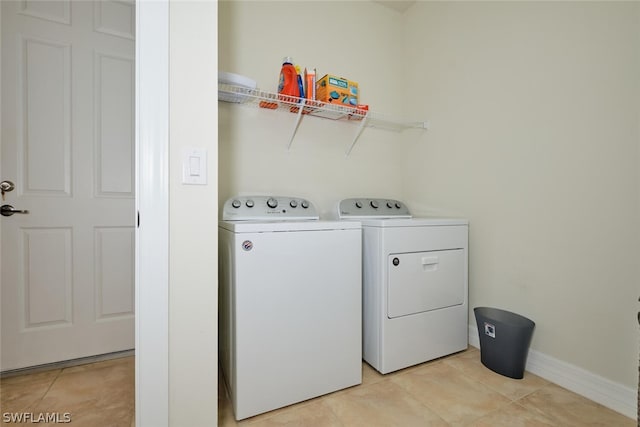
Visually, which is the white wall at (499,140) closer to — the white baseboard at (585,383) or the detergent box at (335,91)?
the white baseboard at (585,383)

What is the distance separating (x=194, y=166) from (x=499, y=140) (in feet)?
5.60

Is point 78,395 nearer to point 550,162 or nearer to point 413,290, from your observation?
point 413,290

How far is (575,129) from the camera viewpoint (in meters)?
1.41

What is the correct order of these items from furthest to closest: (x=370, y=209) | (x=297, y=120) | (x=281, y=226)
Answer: (x=370, y=209)
(x=297, y=120)
(x=281, y=226)

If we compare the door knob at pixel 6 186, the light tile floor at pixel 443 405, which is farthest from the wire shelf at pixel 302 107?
the light tile floor at pixel 443 405

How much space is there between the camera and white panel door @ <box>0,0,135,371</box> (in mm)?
1588

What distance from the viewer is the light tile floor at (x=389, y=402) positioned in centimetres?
121

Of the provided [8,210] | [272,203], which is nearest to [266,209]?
[272,203]

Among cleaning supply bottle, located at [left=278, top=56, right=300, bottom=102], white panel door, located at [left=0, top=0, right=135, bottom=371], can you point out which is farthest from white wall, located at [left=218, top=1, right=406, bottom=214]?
white panel door, located at [left=0, top=0, right=135, bottom=371]

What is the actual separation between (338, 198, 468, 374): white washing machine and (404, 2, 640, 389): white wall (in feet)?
0.67

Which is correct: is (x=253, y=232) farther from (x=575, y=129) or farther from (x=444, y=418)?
(x=575, y=129)

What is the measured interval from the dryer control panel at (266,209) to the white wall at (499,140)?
0.23 metres

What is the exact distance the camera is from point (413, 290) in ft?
5.25

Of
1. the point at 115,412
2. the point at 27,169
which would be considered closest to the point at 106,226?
the point at 27,169
